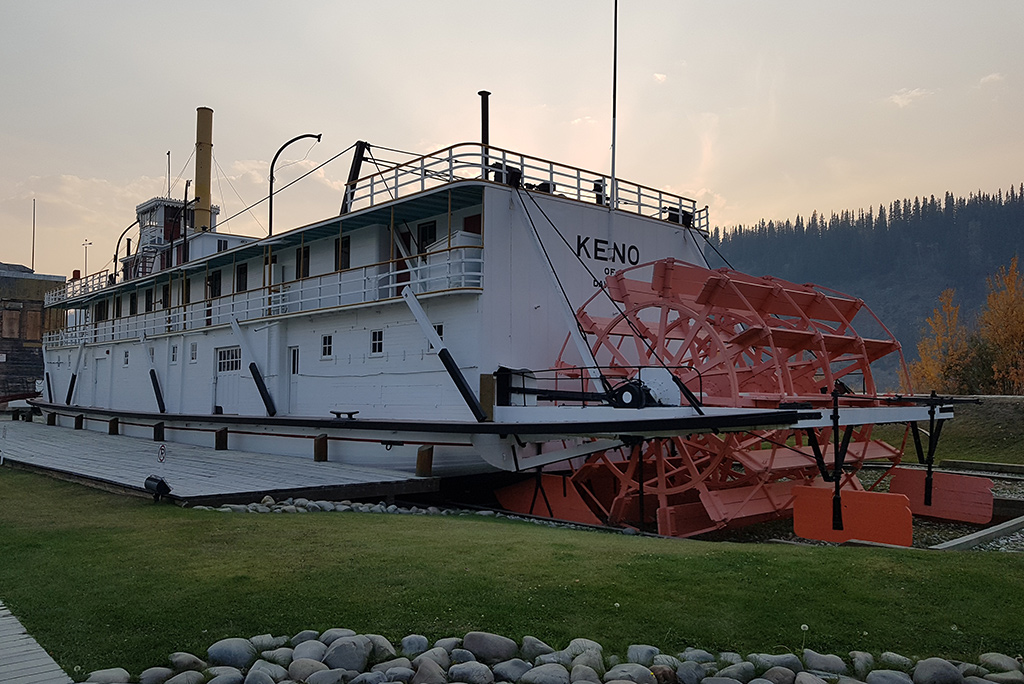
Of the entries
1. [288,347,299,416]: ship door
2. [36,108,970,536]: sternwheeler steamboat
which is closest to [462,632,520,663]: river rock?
[36,108,970,536]: sternwheeler steamboat

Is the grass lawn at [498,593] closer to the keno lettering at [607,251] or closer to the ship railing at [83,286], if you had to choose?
the keno lettering at [607,251]

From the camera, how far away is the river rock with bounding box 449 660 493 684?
422 cm

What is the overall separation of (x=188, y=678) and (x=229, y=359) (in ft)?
49.8

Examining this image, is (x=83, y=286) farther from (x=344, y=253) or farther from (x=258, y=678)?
(x=258, y=678)

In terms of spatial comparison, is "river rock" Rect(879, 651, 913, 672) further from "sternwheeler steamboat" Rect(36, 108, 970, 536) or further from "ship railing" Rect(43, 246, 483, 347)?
"ship railing" Rect(43, 246, 483, 347)

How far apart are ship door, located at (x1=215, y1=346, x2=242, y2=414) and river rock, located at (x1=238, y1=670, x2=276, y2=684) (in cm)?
1440

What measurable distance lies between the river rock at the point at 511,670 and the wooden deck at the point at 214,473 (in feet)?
19.3

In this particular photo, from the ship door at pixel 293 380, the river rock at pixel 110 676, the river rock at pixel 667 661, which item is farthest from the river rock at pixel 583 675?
the ship door at pixel 293 380

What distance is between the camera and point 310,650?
444cm

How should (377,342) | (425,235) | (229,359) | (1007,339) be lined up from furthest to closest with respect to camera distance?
(1007,339) < (229,359) < (425,235) < (377,342)

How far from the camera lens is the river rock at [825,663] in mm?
4406

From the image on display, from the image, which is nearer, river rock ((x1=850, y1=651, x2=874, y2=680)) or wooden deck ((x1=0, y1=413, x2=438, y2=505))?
river rock ((x1=850, y1=651, x2=874, y2=680))

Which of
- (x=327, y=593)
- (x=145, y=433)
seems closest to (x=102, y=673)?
(x=327, y=593)

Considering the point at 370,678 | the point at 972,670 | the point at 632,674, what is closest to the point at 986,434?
the point at 972,670
